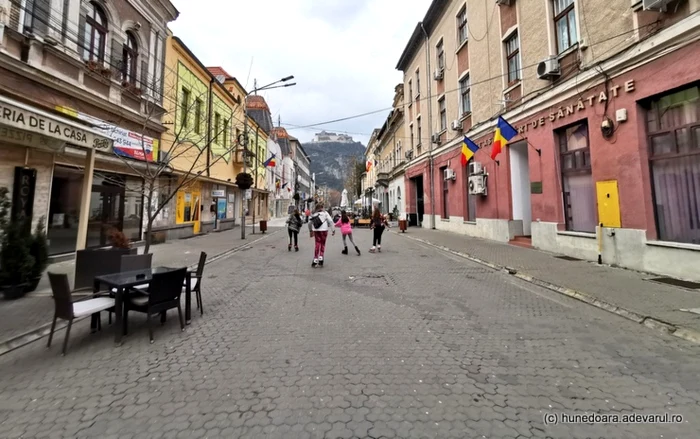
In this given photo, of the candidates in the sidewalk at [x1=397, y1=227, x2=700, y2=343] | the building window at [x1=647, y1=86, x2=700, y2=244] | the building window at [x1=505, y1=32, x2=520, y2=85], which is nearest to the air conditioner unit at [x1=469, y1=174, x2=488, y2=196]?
the building window at [x1=505, y1=32, x2=520, y2=85]

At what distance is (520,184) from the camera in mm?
13086

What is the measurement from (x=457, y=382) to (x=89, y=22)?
15.0 meters

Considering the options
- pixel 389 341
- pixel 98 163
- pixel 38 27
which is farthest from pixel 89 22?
pixel 389 341

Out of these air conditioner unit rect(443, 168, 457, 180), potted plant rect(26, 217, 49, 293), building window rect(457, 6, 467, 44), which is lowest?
potted plant rect(26, 217, 49, 293)

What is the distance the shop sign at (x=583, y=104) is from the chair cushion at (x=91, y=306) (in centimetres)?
1176

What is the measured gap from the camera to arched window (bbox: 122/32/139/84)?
1236 centimetres

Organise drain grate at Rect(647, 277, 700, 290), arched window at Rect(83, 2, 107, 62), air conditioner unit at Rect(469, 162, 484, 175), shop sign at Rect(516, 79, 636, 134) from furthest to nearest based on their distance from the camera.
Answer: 1. air conditioner unit at Rect(469, 162, 484, 175)
2. arched window at Rect(83, 2, 107, 62)
3. shop sign at Rect(516, 79, 636, 134)
4. drain grate at Rect(647, 277, 700, 290)

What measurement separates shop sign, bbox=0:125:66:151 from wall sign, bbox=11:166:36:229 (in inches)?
28.9

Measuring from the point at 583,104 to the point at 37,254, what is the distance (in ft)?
46.6

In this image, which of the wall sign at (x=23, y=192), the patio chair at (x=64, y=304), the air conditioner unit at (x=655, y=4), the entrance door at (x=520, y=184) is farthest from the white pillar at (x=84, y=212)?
the entrance door at (x=520, y=184)

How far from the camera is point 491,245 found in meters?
12.9

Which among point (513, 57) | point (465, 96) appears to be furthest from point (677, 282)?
point (465, 96)

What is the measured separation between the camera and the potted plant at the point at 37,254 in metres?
6.20

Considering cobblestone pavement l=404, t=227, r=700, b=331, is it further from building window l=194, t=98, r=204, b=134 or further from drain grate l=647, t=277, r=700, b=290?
building window l=194, t=98, r=204, b=134
